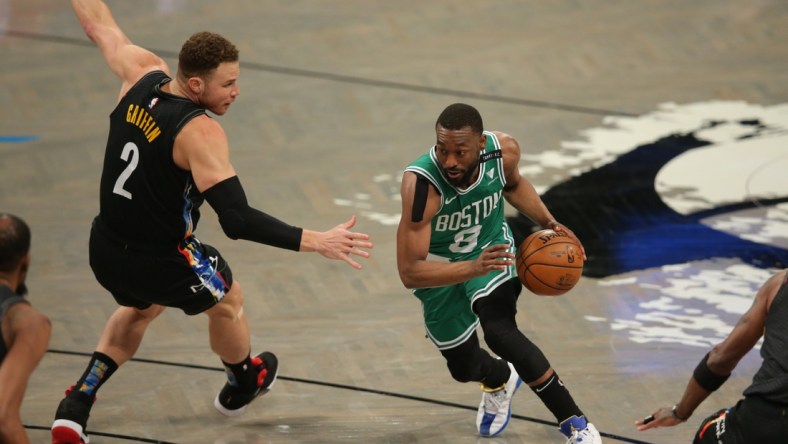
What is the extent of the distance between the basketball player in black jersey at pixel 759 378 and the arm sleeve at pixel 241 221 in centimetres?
179

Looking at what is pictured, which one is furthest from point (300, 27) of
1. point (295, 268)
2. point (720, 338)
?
point (720, 338)

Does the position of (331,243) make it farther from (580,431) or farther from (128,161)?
(580,431)

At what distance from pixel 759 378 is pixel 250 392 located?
2.62m

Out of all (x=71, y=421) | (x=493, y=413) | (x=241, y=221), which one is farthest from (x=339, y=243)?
(x=71, y=421)

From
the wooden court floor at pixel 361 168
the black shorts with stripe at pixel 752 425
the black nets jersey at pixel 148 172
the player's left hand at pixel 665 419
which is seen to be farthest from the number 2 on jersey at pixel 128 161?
the black shorts with stripe at pixel 752 425

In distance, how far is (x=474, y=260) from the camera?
5293 mm

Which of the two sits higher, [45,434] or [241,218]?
[241,218]

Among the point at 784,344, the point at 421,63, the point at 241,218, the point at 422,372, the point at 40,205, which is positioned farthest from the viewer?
the point at 421,63

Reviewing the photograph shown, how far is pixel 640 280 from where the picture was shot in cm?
746

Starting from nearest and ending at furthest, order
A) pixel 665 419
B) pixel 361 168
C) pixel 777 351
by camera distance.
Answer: pixel 777 351, pixel 665 419, pixel 361 168

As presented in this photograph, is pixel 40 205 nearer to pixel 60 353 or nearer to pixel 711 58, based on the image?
pixel 60 353

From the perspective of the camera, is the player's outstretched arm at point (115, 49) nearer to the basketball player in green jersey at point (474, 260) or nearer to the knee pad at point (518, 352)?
the basketball player in green jersey at point (474, 260)

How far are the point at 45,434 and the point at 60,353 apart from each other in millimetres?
931

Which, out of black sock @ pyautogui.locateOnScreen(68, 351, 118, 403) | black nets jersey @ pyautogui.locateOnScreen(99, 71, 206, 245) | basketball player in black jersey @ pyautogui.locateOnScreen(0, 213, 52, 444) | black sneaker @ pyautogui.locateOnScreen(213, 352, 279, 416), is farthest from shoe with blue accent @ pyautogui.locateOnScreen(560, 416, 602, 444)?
basketball player in black jersey @ pyautogui.locateOnScreen(0, 213, 52, 444)
